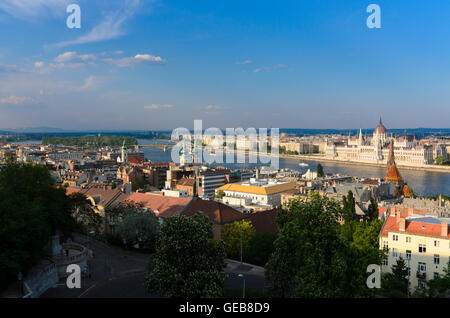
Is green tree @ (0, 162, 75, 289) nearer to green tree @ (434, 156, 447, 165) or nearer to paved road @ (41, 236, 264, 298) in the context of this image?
paved road @ (41, 236, 264, 298)

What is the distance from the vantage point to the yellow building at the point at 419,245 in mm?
13430

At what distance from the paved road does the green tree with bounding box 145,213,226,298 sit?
2.89 meters

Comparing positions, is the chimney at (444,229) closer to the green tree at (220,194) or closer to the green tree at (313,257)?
the green tree at (313,257)

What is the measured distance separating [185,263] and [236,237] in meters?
8.26

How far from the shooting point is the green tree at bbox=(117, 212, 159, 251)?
1697cm

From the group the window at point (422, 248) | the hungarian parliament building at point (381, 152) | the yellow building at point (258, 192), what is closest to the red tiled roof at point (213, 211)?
the window at point (422, 248)

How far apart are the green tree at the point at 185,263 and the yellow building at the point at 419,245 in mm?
7612

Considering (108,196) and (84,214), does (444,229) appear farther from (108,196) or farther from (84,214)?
(108,196)

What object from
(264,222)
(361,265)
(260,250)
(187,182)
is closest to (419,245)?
(260,250)

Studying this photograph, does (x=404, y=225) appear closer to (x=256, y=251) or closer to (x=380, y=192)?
A: (x=256, y=251)

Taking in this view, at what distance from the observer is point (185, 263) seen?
9.23m

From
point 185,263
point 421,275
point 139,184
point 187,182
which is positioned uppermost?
point 185,263
